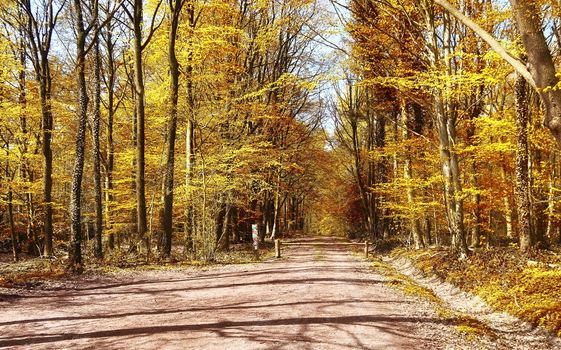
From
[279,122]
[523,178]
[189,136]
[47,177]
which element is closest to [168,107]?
[189,136]

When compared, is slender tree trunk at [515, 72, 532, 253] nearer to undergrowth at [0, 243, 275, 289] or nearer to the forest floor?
the forest floor

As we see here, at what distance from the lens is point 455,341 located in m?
6.73

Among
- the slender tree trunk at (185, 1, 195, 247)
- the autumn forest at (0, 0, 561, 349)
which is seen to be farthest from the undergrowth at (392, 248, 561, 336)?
the slender tree trunk at (185, 1, 195, 247)

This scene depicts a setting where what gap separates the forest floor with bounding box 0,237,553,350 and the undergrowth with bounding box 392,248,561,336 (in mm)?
946

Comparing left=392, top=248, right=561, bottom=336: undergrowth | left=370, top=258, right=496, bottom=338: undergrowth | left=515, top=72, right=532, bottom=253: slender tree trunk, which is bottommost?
left=370, top=258, right=496, bottom=338: undergrowth

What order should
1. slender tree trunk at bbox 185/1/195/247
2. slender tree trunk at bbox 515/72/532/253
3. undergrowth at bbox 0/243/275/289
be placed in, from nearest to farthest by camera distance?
undergrowth at bbox 0/243/275/289, slender tree trunk at bbox 515/72/532/253, slender tree trunk at bbox 185/1/195/247

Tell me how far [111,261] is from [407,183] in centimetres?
Result: 1142

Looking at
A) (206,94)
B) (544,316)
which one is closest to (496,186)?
(544,316)

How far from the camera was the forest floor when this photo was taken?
619cm

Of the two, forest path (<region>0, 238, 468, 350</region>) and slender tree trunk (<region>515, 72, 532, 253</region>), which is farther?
slender tree trunk (<region>515, 72, 532, 253</region>)

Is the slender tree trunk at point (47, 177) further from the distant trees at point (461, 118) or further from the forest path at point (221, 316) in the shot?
the distant trees at point (461, 118)

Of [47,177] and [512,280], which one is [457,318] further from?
[47,177]

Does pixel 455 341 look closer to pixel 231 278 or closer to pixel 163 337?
pixel 163 337

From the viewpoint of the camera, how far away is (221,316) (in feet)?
25.0
